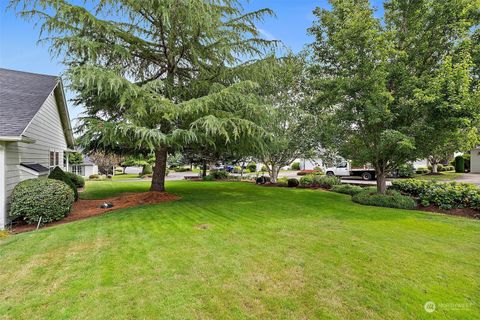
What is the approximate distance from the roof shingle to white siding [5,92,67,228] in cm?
38

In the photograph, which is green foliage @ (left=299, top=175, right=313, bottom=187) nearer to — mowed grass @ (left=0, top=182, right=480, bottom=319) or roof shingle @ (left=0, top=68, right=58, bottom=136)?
mowed grass @ (left=0, top=182, right=480, bottom=319)

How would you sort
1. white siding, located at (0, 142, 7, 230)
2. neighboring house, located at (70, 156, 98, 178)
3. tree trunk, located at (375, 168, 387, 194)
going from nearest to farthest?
white siding, located at (0, 142, 7, 230) → tree trunk, located at (375, 168, 387, 194) → neighboring house, located at (70, 156, 98, 178)

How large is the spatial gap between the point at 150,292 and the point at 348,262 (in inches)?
120

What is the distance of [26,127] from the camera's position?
659cm

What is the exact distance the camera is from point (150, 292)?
3.20m

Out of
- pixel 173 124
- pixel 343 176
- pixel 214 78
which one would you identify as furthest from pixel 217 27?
pixel 343 176

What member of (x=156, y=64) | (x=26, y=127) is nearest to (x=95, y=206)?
(x=26, y=127)

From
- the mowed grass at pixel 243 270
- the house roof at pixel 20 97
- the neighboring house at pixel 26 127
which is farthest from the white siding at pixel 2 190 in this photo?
the mowed grass at pixel 243 270

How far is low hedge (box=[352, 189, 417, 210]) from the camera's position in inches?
344

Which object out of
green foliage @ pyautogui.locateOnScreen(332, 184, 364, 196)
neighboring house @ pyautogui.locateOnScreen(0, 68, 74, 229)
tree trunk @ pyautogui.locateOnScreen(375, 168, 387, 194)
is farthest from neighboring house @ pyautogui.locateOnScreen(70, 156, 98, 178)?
tree trunk @ pyautogui.locateOnScreen(375, 168, 387, 194)

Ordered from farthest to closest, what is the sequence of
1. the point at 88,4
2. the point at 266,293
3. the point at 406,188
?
1. the point at 406,188
2. the point at 88,4
3. the point at 266,293

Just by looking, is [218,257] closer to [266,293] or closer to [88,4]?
[266,293]

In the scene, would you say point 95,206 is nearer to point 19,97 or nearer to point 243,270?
point 19,97

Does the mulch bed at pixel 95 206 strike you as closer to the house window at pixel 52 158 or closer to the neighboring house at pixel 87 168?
the house window at pixel 52 158
